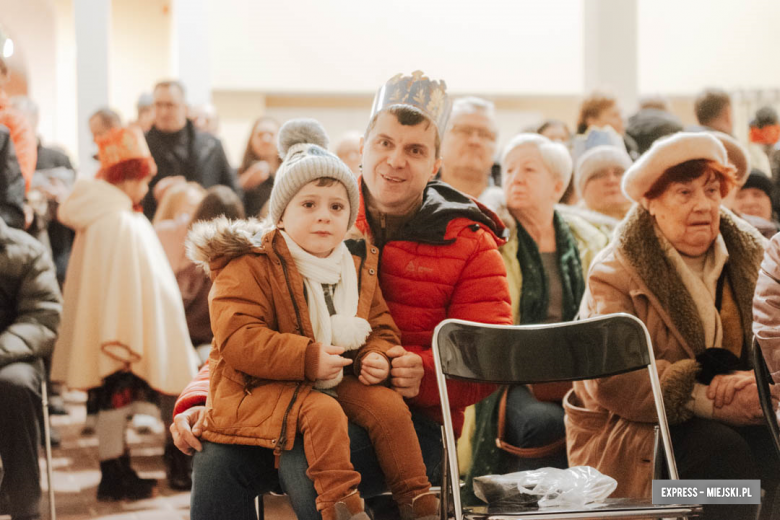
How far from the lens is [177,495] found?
151 inches

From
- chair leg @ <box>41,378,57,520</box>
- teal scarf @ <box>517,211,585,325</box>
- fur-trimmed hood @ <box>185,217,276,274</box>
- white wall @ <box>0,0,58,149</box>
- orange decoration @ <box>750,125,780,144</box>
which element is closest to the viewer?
fur-trimmed hood @ <box>185,217,276,274</box>

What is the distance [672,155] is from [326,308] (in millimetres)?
1342

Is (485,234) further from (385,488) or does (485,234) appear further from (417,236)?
(385,488)

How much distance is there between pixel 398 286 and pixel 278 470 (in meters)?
0.62

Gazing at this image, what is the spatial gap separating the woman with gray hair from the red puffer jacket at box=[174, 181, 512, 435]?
0.64 metres

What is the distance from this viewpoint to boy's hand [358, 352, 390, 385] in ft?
7.25

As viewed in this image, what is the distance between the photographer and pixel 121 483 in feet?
12.5

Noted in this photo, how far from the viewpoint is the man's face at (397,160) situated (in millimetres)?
2461

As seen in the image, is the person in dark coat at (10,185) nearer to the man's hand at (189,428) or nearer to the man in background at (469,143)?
the man's hand at (189,428)

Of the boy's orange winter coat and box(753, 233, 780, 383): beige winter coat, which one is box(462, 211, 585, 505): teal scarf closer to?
box(753, 233, 780, 383): beige winter coat

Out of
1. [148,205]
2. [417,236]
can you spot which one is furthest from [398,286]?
[148,205]

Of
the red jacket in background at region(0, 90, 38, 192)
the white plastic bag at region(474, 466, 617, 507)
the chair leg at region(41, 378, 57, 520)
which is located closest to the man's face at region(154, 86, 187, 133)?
the red jacket in background at region(0, 90, 38, 192)

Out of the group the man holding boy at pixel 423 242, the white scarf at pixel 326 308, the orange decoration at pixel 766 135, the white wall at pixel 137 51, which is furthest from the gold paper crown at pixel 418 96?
the white wall at pixel 137 51

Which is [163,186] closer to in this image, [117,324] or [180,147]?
[180,147]
